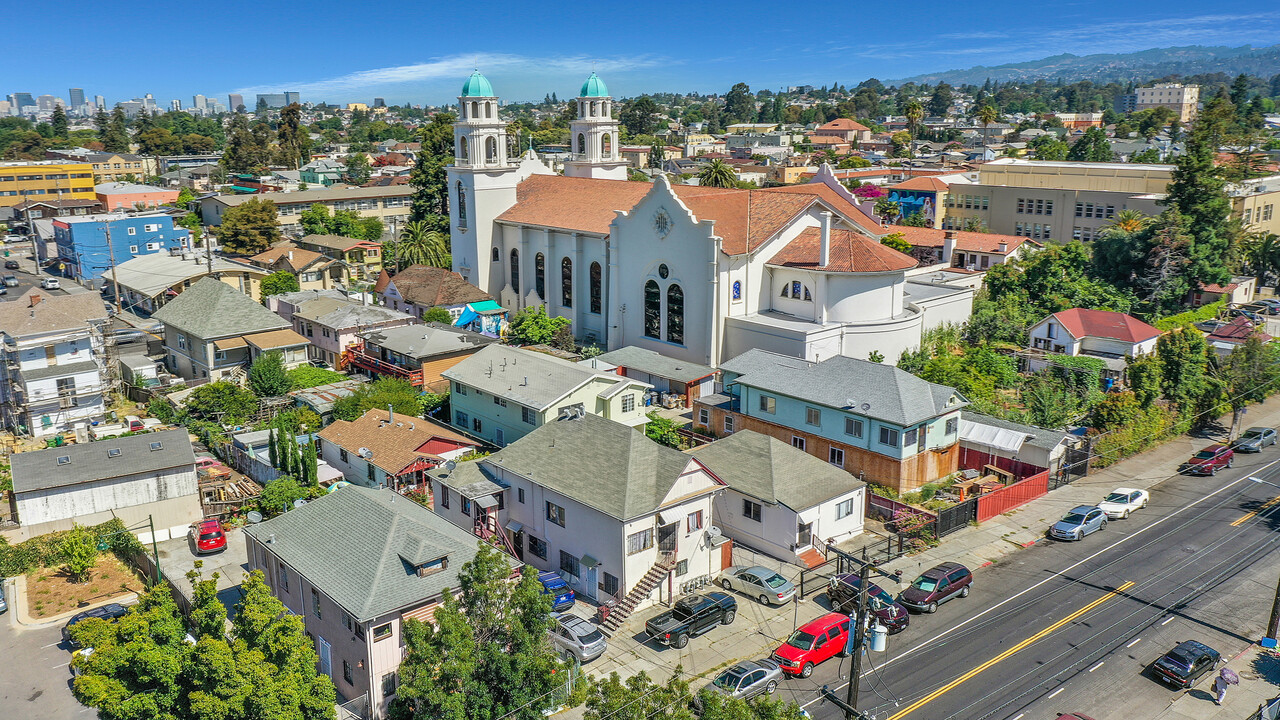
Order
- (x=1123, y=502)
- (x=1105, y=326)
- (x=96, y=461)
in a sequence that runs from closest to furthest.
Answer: (x=1123, y=502) → (x=96, y=461) → (x=1105, y=326)

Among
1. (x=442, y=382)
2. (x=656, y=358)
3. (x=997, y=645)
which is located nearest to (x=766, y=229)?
(x=656, y=358)

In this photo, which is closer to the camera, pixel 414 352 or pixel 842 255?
pixel 842 255

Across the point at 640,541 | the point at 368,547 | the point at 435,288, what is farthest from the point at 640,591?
the point at 435,288

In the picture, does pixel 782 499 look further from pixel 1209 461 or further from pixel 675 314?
pixel 675 314

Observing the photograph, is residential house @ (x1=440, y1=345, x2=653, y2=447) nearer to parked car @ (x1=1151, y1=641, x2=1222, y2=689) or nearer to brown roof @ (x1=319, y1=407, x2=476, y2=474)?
brown roof @ (x1=319, y1=407, x2=476, y2=474)

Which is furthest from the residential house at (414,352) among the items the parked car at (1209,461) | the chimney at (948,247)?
the chimney at (948,247)

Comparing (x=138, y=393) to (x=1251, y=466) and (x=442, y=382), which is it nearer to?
(x=442, y=382)
